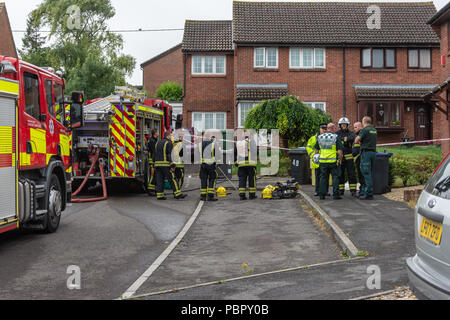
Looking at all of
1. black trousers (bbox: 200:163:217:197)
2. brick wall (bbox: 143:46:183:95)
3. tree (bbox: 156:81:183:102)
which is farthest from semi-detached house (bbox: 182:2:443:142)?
brick wall (bbox: 143:46:183:95)

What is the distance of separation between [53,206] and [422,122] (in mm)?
26313

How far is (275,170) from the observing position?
23859mm

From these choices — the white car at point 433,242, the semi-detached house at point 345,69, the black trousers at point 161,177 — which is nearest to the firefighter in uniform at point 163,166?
the black trousers at point 161,177

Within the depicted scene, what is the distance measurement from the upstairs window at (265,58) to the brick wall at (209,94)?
2220 millimetres

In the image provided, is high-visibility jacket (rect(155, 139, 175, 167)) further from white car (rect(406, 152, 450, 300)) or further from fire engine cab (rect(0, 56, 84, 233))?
white car (rect(406, 152, 450, 300))

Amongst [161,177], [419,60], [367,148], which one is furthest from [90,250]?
[419,60]

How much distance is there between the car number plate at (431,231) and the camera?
14.3 feet

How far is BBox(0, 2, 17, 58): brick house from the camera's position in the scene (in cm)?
3867

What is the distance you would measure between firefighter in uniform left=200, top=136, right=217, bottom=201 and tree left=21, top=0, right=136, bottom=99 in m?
28.9

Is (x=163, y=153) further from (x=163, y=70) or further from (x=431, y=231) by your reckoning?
(x=163, y=70)

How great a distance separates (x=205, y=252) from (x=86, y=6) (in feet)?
142

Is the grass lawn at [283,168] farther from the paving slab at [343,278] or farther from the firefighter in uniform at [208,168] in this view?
the paving slab at [343,278]

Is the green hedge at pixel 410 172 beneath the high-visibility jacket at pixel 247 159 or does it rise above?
beneath
